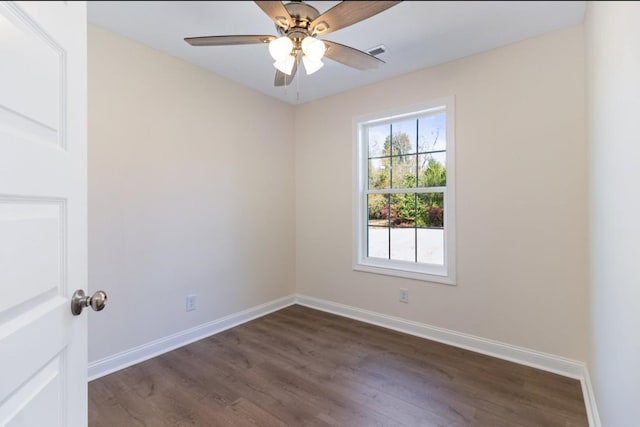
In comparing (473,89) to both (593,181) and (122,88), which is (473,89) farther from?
(122,88)

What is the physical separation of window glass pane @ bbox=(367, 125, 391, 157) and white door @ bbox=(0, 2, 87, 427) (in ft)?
8.05

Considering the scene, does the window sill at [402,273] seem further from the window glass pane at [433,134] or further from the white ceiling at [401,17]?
the white ceiling at [401,17]

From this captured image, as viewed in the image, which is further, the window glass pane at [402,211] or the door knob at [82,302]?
the window glass pane at [402,211]

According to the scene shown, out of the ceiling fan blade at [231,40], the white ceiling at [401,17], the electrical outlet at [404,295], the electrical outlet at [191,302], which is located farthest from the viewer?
the electrical outlet at [404,295]

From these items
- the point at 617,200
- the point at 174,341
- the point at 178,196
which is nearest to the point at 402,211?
the point at 617,200

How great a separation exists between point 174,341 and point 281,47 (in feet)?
7.52

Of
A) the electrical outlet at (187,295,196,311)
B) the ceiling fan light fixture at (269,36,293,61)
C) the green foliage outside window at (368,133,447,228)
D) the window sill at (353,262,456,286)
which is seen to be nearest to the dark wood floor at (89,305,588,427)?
the electrical outlet at (187,295,196,311)

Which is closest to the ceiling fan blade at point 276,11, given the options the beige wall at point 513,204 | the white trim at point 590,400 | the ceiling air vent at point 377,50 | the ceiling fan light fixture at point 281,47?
the ceiling fan light fixture at point 281,47

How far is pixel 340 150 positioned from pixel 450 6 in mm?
2703

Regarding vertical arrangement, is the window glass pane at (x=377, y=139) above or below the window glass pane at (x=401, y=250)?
above

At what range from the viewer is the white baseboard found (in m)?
1.83

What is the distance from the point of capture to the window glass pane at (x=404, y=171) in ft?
7.95

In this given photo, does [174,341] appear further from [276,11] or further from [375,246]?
[276,11]

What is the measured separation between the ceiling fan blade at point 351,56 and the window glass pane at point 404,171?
3.34 ft
